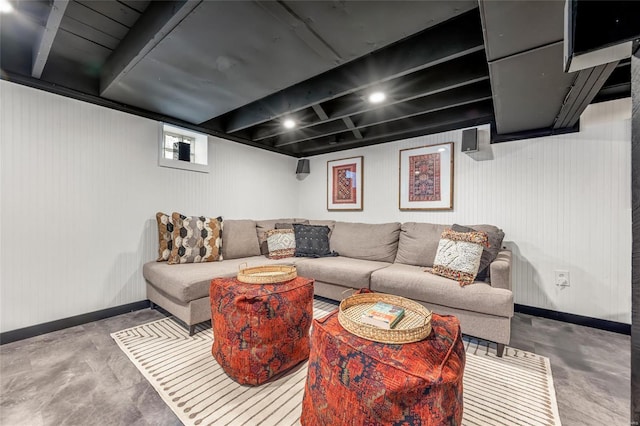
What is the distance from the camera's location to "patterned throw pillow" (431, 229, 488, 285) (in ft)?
6.98

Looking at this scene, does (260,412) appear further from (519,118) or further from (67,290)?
(519,118)

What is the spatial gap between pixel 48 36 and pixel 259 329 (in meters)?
2.25

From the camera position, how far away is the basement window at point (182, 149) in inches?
115

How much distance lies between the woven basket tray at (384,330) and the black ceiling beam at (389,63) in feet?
5.27

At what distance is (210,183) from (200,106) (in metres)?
1.05

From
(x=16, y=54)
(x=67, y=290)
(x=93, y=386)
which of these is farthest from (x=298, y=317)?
(x=16, y=54)

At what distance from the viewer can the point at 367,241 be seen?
10.6 feet

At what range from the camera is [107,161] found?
250 cm

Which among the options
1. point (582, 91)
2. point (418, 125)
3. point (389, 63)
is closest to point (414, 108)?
point (418, 125)

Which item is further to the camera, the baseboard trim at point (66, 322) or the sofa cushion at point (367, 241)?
the sofa cushion at point (367, 241)

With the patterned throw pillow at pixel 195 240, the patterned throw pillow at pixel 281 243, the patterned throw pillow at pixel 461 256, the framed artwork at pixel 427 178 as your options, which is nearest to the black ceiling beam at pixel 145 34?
the patterned throw pillow at pixel 195 240

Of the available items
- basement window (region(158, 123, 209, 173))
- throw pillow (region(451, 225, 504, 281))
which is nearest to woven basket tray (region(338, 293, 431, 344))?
throw pillow (region(451, 225, 504, 281))

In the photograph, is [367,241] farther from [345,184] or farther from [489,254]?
[489,254]

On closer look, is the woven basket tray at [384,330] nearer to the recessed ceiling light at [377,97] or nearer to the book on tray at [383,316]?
the book on tray at [383,316]
